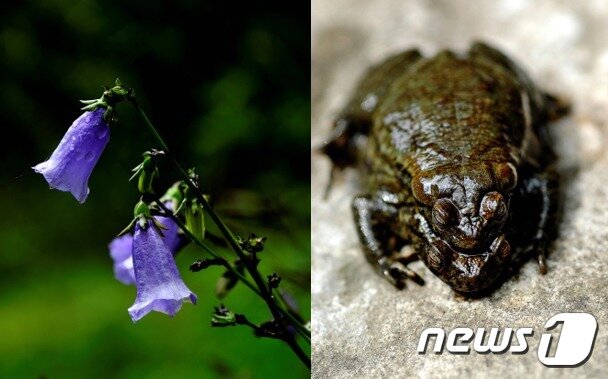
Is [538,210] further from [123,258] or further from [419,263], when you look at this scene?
[123,258]

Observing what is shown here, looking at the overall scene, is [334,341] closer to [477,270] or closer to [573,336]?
[477,270]

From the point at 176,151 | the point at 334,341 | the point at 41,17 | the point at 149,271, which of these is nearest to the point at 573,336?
the point at 334,341

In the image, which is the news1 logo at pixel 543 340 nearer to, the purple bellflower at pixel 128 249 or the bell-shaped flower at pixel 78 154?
the purple bellflower at pixel 128 249

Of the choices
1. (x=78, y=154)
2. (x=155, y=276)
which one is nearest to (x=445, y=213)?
(x=155, y=276)

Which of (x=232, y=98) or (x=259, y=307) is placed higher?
(x=232, y=98)

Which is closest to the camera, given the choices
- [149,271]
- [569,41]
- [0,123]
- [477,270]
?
[149,271]
